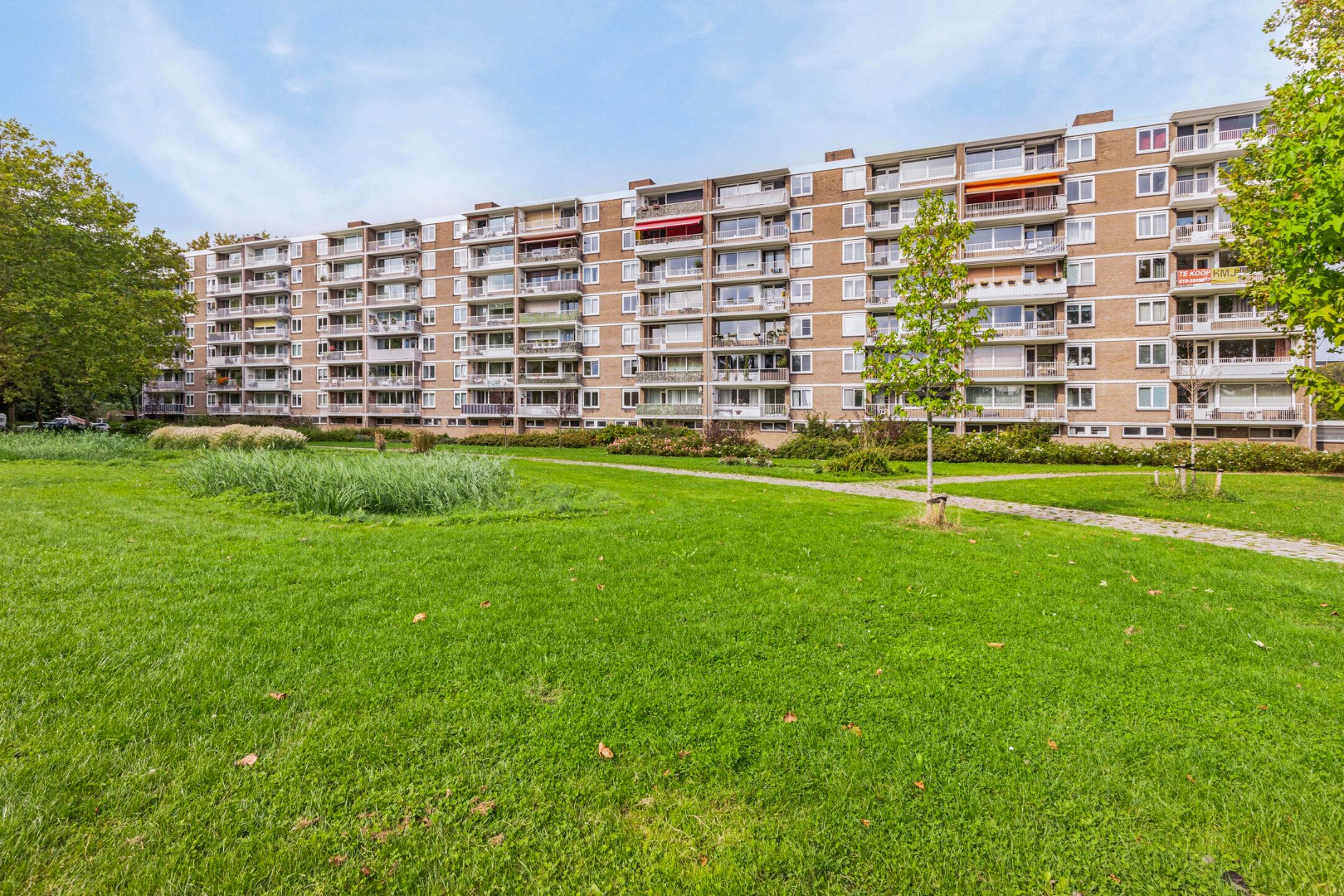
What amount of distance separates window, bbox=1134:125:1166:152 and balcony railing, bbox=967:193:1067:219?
460cm

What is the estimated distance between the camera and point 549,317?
4681 centimetres

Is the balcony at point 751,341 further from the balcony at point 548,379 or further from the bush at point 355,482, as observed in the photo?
the bush at point 355,482

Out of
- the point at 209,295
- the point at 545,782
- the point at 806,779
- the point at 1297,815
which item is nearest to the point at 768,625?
the point at 806,779

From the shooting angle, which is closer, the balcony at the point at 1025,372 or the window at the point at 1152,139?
the window at the point at 1152,139

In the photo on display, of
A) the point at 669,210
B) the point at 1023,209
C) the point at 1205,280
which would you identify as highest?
the point at 669,210

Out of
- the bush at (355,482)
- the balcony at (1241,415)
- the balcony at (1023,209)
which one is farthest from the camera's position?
the balcony at (1023,209)

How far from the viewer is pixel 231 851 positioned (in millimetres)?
2559

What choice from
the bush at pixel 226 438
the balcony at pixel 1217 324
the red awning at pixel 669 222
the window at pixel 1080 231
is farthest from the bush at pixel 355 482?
the balcony at pixel 1217 324

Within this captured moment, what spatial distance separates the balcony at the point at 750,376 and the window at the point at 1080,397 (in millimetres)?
16464

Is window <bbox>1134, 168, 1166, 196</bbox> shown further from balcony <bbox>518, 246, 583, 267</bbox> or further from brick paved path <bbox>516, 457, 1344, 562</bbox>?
balcony <bbox>518, 246, 583, 267</bbox>

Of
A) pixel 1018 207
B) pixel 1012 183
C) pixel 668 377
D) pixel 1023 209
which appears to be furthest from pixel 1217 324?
pixel 668 377

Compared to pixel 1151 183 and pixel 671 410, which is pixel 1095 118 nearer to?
pixel 1151 183

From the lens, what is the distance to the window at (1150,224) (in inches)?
1309

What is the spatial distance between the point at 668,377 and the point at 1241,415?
108 ft
